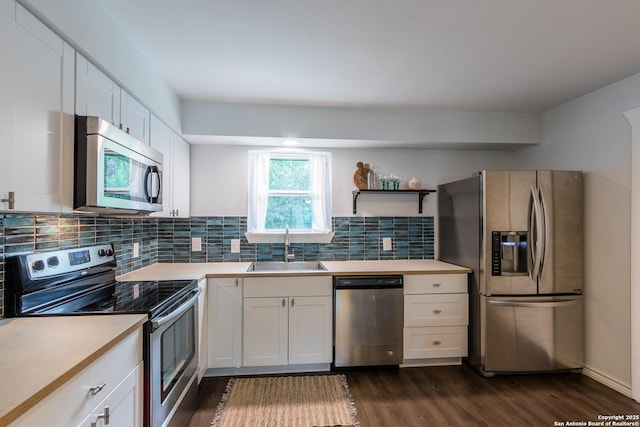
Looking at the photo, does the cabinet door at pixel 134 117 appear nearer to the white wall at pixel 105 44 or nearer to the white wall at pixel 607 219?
the white wall at pixel 105 44

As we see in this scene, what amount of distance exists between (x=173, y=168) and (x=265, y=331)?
5.12 ft

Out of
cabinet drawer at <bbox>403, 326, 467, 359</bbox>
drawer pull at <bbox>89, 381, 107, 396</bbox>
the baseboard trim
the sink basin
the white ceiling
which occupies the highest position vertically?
the white ceiling

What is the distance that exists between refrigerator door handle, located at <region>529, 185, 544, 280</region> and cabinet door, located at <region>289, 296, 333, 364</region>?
1695 millimetres

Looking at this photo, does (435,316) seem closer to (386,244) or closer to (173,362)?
(386,244)

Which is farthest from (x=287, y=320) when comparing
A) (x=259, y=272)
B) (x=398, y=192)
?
(x=398, y=192)

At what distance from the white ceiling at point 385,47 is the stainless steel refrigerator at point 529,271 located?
764mm

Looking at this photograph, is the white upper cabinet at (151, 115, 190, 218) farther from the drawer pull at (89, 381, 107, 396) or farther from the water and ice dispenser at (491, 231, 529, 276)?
the water and ice dispenser at (491, 231, 529, 276)

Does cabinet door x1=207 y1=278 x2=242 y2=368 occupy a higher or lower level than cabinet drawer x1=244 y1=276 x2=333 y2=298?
lower

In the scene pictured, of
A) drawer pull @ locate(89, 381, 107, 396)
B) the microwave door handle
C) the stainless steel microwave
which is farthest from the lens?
the microwave door handle

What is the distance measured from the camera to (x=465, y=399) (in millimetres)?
2287

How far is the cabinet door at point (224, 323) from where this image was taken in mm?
2539

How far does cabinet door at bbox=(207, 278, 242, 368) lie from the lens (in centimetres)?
254

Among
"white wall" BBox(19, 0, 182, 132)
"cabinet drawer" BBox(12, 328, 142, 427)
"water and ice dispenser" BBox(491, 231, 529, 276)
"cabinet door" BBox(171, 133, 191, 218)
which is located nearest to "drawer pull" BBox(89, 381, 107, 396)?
"cabinet drawer" BBox(12, 328, 142, 427)

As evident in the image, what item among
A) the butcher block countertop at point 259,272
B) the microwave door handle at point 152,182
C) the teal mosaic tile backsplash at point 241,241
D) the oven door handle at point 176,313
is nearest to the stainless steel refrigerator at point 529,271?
the butcher block countertop at point 259,272
